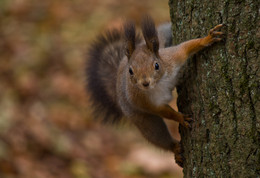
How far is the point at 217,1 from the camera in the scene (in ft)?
5.92

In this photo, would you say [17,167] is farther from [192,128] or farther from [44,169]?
[192,128]

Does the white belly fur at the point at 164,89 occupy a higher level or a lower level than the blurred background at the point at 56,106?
higher

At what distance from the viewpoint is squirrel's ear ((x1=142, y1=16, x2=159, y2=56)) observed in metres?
2.18

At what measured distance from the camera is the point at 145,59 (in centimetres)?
232

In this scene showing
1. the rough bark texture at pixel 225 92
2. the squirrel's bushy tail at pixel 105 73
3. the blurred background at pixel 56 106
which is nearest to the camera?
the rough bark texture at pixel 225 92

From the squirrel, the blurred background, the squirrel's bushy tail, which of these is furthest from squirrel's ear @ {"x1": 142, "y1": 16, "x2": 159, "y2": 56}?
the blurred background

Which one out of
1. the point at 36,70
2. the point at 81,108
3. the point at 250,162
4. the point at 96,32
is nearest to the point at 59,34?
the point at 96,32

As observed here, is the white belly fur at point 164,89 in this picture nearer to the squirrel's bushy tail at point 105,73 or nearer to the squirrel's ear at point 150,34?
the squirrel's ear at point 150,34

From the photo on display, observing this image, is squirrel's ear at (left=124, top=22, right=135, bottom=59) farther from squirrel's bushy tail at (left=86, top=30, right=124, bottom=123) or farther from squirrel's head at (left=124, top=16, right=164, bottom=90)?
squirrel's bushy tail at (left=86, top=30, right=124, bottom=123)

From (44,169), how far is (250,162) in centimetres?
296

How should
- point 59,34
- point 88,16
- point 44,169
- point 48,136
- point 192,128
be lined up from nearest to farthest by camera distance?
point 192,128 → point 44,169 → point 48,136 → point 59,34 → point 88,16

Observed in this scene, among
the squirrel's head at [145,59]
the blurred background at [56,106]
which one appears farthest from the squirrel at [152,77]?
the blurred background at [56,106]

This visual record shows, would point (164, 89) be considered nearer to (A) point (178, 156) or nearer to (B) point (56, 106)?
(A) point (178, 156)

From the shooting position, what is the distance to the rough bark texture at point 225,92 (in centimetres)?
169
